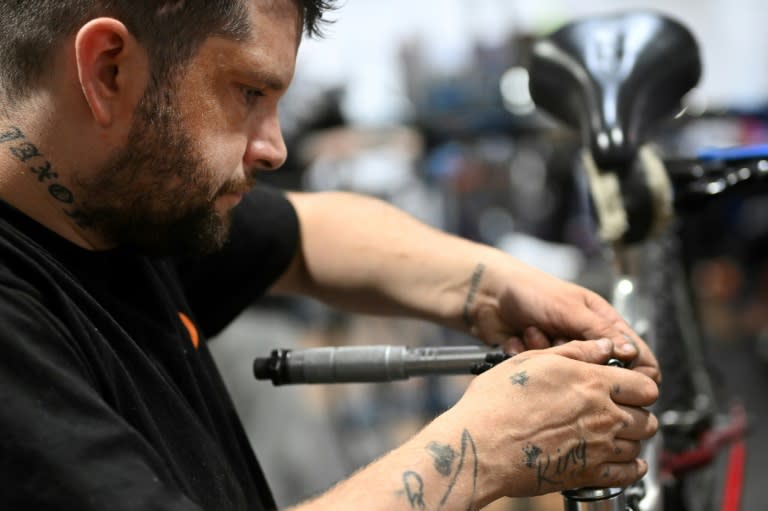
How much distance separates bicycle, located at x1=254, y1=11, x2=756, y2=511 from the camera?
2.88ft

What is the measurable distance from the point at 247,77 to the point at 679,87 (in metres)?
0.50

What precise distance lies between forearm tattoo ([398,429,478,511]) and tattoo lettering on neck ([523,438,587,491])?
47 mm

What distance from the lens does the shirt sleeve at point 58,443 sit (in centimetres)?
54

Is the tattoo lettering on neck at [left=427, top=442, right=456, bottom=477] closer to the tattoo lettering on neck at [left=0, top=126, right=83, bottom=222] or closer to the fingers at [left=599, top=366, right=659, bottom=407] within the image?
the fingers at [left=599, top=366, right=659, bottom=407]

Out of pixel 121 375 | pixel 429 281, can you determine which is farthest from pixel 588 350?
pixel 121 375

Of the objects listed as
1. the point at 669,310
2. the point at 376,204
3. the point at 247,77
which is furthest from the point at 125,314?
the point at 669,310

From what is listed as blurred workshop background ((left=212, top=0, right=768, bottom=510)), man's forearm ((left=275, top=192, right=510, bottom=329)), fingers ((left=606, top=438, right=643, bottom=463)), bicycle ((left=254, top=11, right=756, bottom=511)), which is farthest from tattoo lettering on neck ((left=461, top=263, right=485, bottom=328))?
blurred workshop background ((left=212, top=0, right=768, bottom=510))

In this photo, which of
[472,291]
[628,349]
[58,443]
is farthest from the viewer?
[472,291]

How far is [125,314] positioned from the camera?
745 mm

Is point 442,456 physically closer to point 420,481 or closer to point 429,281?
point 420,481

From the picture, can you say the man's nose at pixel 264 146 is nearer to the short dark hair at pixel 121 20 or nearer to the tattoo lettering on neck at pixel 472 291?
the short dark hair at pixel 121 20

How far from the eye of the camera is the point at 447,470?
62 centimetres

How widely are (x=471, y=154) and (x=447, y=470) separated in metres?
2.85

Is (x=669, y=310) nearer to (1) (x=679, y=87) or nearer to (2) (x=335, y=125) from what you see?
(1) (x=679, y=87)
